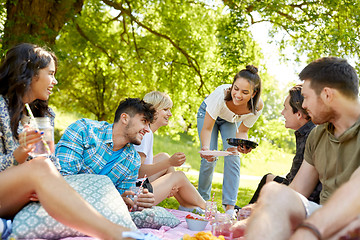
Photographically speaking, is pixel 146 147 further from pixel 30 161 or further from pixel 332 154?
pixel 332 154

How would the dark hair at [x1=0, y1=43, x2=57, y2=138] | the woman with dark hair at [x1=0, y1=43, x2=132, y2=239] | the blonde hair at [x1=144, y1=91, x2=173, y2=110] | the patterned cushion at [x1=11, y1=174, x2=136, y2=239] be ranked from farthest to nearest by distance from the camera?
the blonde hair at [x1=144, y1=91, x2=173, y2=110] < the dark hair at [x1=0, y1=43, x2=57, y2=138] < the patterned cushion at [x1=11, y1=174, x2=136, y2=239] < the woman with dark hair at [x1=0, y1=43, x2=132, y2=239]

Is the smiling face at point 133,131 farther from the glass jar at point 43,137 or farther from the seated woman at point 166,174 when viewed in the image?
the glass jar at point 43,137

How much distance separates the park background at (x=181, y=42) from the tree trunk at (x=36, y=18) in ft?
0.06

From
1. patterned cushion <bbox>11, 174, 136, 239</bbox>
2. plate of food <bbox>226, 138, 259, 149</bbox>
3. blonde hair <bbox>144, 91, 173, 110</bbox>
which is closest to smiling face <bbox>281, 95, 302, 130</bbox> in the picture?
plate of food <bbox>226, 138, 259, 149</bbox>

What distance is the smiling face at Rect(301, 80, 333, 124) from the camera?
2.49 meters

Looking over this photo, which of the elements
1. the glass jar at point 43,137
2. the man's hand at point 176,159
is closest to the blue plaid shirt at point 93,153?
the man's hand at point 176,159

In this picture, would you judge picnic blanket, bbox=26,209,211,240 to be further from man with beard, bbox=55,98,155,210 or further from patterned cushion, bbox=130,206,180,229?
man with beard, bbox=55,98,155,210

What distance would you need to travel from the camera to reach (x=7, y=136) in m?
2.81

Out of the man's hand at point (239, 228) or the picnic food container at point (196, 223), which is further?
the picnic food container at point (196, 223)

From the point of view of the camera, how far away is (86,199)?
9.50 feet

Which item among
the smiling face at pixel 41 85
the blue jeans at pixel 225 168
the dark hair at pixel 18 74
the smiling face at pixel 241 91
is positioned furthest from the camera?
the blue jeans at pixel 225 168

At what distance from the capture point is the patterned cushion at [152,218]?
3.39 meters

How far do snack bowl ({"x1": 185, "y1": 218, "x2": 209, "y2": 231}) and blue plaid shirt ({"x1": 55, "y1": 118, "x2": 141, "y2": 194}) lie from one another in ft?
2.22

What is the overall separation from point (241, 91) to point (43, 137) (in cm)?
278
